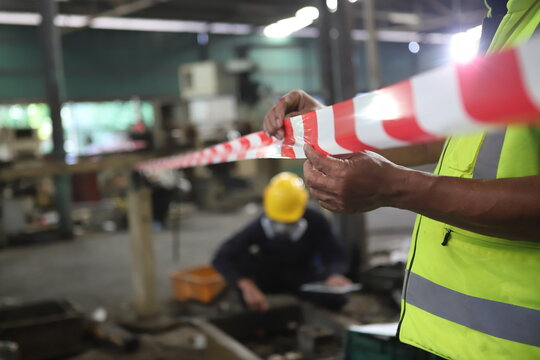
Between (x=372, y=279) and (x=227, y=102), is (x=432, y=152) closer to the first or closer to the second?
(x=372, y=279)

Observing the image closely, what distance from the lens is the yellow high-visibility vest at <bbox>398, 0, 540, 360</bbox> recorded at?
3.43ft

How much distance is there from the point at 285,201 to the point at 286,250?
0.50 metres

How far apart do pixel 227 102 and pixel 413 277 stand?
32.6 feet

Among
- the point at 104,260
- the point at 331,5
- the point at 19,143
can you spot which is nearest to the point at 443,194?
the point at 331,5

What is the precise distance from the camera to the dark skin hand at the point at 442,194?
980mm

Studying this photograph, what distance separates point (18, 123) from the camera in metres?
12.9

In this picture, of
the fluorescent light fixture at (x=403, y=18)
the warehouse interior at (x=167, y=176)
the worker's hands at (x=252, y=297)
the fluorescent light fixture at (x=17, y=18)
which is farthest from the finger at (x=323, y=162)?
the fluorescent light fixture at (x=403, y=18)

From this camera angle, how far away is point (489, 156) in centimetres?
109

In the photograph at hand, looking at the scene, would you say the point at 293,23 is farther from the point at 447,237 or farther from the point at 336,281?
the point at 447,237

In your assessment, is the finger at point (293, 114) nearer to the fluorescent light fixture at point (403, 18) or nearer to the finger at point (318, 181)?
the finger at point (318, 181)

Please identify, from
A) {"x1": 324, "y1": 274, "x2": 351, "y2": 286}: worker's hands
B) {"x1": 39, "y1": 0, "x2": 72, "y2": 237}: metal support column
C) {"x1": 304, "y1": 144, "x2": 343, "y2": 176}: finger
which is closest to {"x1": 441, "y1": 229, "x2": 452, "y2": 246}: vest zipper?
{"x1": 304, "y1": 144, "x2": 343, "y2": 176}: finger

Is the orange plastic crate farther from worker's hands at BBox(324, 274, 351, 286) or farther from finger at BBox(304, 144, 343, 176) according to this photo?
finger at BBox(304, 144, 343, 176)

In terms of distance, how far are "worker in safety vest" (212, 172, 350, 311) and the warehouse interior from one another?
20 centimetres

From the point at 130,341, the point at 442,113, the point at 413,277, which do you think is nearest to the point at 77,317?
the point at 130,341
